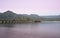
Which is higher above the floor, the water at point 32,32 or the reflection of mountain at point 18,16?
the reflection of mountain at point 18,16

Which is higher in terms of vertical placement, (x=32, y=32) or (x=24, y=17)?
(x=24, y=17)

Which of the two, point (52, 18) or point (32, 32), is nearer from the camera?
point (52, 18)

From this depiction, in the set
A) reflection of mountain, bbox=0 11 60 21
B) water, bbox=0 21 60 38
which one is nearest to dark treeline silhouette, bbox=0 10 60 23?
reflection of mountain, bbox=0 11 60 21

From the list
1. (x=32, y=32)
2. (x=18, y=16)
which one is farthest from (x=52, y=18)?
(x=18, y=16)

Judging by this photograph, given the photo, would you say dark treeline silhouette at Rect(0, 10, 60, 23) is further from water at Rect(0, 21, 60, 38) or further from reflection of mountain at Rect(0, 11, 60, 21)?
water at Rect(0, 21, 60, 38)

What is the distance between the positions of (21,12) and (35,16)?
444 mm

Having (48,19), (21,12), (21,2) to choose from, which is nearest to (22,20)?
(21,12)

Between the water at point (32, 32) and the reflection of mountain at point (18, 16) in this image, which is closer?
the water at point (32, 32)

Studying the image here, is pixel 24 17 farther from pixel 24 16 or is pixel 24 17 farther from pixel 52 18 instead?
pixel 52 18

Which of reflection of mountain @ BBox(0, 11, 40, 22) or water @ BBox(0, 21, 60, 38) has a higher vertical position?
reflection of mountain @ BBox(0, 11, 40, 22)

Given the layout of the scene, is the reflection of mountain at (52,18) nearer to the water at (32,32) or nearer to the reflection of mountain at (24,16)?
the reflection of mountain at (24,16)

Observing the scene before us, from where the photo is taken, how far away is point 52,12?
12.1ft

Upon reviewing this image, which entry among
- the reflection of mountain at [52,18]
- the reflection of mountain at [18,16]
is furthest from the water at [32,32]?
the reflection of mountain at [18,16]

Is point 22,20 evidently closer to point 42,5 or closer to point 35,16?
point 35,16
